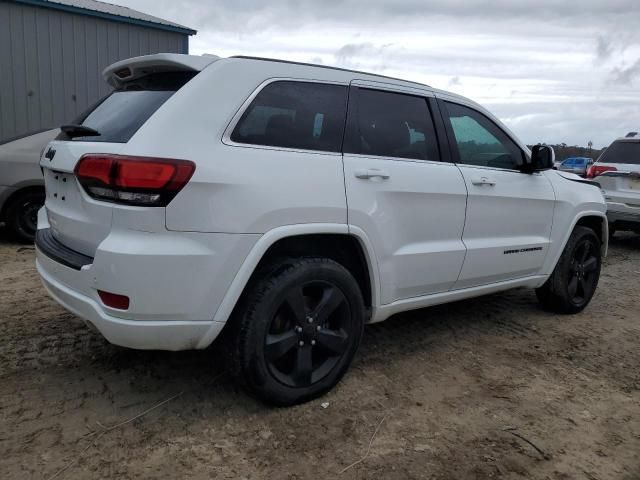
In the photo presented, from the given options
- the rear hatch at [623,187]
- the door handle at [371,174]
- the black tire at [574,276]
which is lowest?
the black tire at [574,276]

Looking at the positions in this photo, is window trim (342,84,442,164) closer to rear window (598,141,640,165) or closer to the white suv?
the white suv

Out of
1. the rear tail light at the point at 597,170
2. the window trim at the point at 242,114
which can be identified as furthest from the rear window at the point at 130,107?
the rear tail light at the point at 597,170

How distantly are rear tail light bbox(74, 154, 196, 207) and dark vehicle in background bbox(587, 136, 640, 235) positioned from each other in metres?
7.87

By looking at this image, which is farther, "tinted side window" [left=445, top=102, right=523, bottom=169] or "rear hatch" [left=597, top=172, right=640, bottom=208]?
"rear hatch" [left=597, top=172, right=640, bottom=208]

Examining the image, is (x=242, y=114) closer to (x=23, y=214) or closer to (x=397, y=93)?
(x=397, y=93)

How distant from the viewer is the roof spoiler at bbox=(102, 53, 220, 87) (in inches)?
110

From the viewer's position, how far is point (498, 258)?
13.1 ft

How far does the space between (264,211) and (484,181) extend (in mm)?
1835

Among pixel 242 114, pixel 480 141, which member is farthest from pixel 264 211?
pixel 480 141

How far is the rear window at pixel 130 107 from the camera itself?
2678 millimetres

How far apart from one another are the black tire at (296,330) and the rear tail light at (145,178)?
66 centimetres

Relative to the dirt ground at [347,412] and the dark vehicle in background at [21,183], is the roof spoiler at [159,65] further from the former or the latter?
the dark vehicle in background at [21,183]

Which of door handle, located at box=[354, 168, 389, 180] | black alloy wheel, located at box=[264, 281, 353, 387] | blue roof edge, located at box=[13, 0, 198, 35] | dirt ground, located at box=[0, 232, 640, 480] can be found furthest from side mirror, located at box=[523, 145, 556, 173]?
blue roof edge, located at box=[13, 0, 198, 35]

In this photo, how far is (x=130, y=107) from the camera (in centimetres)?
287
